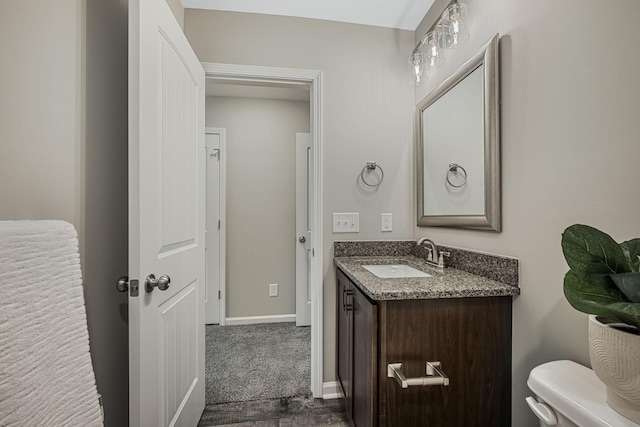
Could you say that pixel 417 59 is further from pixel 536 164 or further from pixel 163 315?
pixel 163 315

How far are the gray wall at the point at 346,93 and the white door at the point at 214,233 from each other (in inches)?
47.7

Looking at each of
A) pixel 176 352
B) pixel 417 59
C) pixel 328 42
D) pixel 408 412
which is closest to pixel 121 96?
pixel 176 352

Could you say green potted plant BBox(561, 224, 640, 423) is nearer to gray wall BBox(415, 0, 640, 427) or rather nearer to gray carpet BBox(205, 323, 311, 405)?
gray wall BBox(415, 0, 640, 427)

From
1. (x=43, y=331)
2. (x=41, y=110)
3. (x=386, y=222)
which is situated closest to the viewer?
(x=43, y=331)

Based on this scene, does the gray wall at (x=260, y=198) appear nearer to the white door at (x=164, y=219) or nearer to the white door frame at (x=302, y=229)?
the white door frame at (x=302, y=229)

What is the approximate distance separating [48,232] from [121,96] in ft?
2.30

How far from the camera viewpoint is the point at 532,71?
1012 mm

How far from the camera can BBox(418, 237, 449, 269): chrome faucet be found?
57.6 inches

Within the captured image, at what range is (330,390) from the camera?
5.78 ft

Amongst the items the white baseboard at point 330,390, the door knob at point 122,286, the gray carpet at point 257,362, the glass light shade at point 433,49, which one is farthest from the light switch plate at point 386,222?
the door knob at point 122,286

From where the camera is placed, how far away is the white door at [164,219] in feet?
3.14

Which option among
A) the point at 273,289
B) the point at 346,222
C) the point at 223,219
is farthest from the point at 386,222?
the point at 223,219

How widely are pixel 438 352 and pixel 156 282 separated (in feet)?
3.58

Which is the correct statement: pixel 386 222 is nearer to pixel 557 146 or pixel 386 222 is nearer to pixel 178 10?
pixel 557 146
